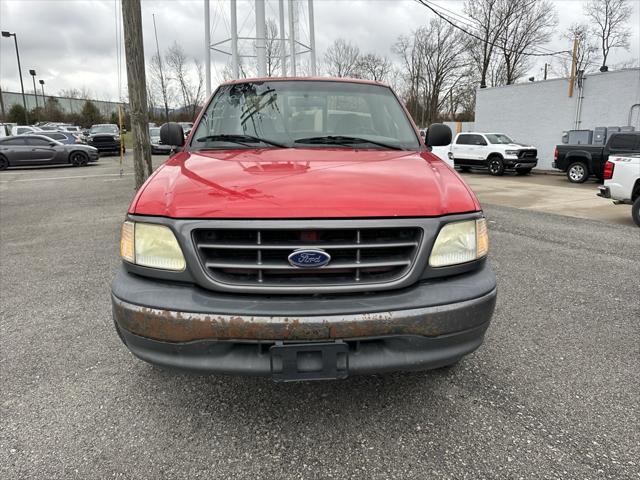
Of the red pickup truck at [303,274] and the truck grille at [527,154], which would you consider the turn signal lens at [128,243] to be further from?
the truck grille at [527,154]

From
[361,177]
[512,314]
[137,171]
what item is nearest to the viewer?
[361,177]

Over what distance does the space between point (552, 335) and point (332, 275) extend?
7.47ft

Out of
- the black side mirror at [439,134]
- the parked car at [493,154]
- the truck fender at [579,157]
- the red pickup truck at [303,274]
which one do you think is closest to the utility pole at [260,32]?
the parked car at [493,154]

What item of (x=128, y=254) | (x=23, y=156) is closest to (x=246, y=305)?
(x=128, y=254)

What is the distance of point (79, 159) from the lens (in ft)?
67.4

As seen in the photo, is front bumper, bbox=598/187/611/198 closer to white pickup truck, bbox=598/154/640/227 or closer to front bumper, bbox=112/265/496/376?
white pickup truck, bbox=598/154/640/227

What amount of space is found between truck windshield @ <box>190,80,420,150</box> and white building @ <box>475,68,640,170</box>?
18449mm

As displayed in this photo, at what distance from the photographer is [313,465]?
6.63 ft

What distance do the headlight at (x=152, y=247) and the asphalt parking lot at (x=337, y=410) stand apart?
3.01 feet

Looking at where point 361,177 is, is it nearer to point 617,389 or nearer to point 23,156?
point 617,389

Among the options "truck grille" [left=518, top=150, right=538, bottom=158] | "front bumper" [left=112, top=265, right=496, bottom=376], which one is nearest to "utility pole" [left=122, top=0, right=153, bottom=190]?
"front bumper" [left=112, top=265, right=496, bottom=376]

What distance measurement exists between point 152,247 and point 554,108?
72.2ft

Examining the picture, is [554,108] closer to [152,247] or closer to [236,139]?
[236,139]

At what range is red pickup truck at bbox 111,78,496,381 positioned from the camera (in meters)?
1.86
